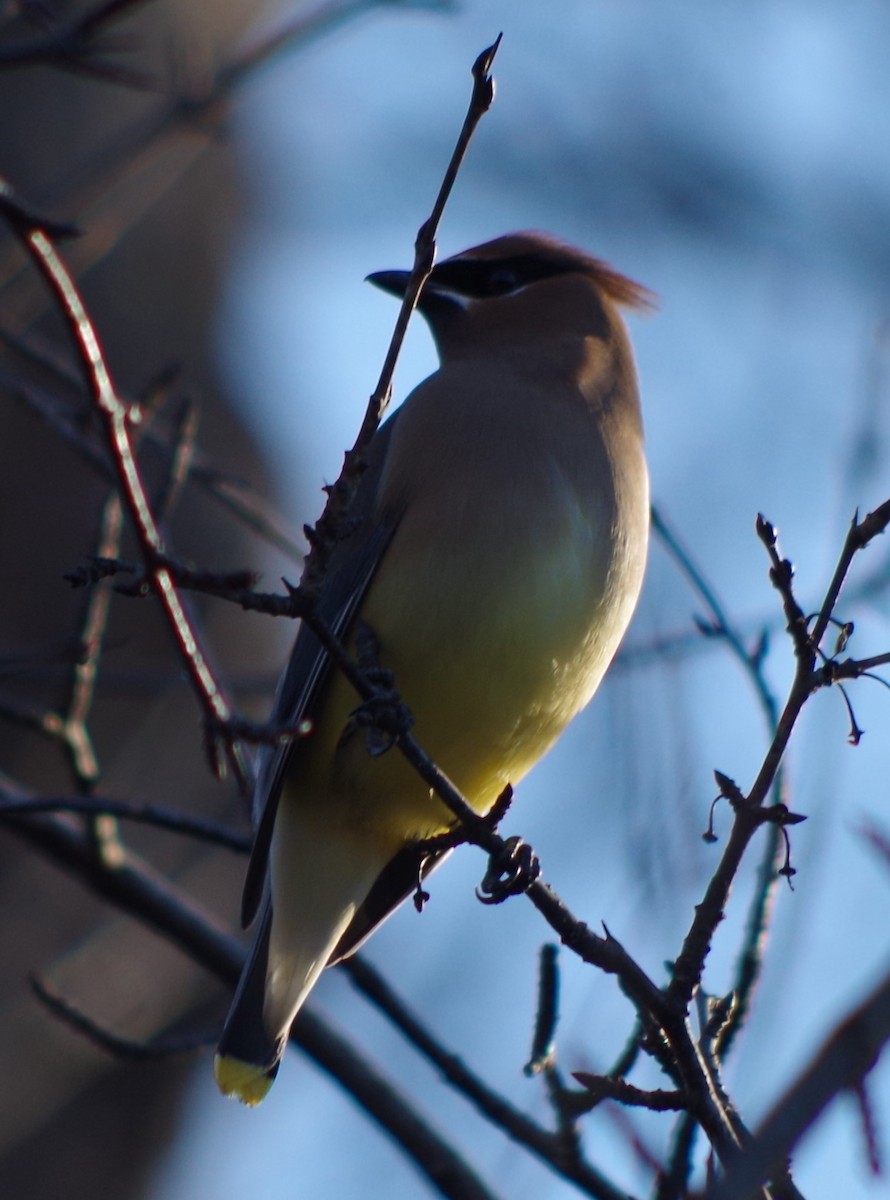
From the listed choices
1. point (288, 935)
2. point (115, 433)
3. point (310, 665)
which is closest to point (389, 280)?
point (310, 665)

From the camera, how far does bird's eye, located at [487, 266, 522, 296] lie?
4508 millimetres

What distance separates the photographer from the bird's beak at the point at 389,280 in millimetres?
4312

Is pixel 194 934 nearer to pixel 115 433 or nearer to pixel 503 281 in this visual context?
pixel 503 281

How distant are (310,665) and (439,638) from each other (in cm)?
33

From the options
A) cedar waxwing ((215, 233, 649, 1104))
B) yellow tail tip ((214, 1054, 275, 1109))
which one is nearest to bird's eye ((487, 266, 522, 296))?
cedar waxwing ((215, 233, 649, 1104))

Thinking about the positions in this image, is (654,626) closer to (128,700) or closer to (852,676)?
(852,676)

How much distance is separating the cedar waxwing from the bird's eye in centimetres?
67

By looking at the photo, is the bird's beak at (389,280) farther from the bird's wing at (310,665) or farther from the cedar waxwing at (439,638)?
the bird's wing at (310,665)

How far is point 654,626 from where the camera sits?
4074 millimetres

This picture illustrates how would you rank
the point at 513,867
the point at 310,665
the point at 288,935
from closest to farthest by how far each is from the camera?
1. the point at 513,867
2. the point at 310,665
3. the point at 288,935

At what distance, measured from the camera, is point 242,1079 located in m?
3.47

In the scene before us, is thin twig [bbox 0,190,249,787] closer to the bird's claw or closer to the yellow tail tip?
the bird's claw

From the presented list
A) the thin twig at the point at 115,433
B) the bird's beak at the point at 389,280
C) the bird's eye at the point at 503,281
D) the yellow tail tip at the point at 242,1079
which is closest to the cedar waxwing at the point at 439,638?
the yellow tail tip at the point at 242,1079

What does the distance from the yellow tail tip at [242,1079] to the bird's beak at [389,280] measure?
193cm
